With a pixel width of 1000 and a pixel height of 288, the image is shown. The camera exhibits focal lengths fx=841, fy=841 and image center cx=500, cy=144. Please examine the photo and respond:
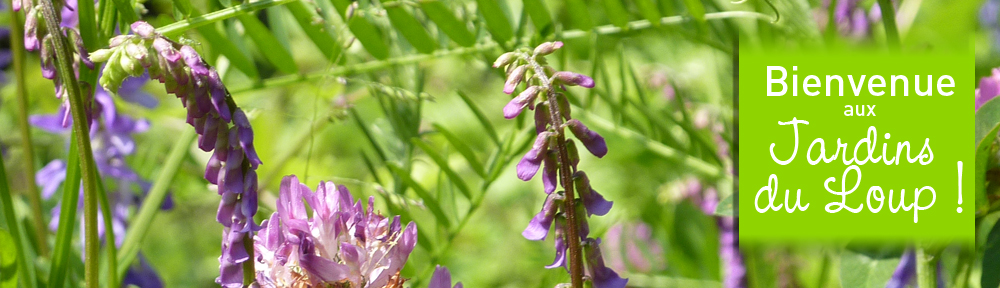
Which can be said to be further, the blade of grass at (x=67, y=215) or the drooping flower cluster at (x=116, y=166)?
the drooping flower cluster at (x=116, y=166)

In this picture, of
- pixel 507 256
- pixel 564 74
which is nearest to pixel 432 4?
pixel 564 74

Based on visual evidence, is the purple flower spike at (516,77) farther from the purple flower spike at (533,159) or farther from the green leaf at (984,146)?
the green leaf at (984,146)

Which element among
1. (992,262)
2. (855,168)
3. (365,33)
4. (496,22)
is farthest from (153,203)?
(992,262)

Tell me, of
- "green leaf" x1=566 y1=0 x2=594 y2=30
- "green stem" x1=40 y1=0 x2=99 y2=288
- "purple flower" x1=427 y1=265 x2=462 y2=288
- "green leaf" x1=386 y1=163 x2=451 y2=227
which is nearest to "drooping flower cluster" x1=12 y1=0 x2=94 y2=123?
"green stem" x1=40 y1=0 x2=99 y2=288

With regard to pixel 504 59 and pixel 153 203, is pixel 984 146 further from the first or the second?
pixel 153 203

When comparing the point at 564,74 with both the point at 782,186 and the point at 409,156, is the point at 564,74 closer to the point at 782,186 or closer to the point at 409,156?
the point at 782,186

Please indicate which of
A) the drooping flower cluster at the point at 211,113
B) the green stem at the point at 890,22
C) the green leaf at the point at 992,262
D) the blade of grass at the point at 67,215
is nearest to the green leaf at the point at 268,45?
the blade of grass at the point at 67,215

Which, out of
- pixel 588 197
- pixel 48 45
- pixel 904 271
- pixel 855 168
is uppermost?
pixel 48 45
